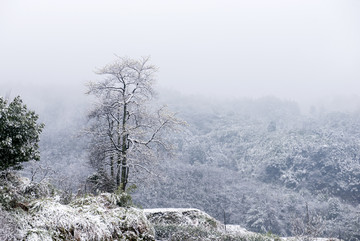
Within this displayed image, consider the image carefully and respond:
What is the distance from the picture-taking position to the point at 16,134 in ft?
19.8

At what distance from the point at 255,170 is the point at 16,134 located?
258 feet

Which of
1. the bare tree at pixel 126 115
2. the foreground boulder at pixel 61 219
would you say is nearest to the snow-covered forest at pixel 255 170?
the bare tree at pixel 126 115

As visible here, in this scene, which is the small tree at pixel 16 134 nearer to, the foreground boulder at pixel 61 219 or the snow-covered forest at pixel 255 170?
the foreground boulder at pixel 61 219

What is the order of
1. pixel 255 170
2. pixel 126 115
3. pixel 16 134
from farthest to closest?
pixel 255 170 → pixel 126 115 → pixel 16 134

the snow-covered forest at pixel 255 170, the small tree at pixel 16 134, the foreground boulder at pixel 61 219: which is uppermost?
the small tree at pixel 16 134

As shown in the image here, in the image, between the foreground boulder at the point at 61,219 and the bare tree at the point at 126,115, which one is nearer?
the foreground boulder at the point at 61,219

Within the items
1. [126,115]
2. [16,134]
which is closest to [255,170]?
[126,115]

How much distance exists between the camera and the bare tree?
13359mm

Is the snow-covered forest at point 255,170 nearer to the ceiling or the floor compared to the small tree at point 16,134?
nearer to the floor

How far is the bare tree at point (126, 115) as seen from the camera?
13359 millimetres

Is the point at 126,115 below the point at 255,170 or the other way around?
the other way around

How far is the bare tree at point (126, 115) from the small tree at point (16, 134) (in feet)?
21.9

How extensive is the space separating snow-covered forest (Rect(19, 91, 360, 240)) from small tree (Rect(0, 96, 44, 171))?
803 inches

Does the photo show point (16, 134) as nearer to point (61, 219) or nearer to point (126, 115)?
point (61, 219)
